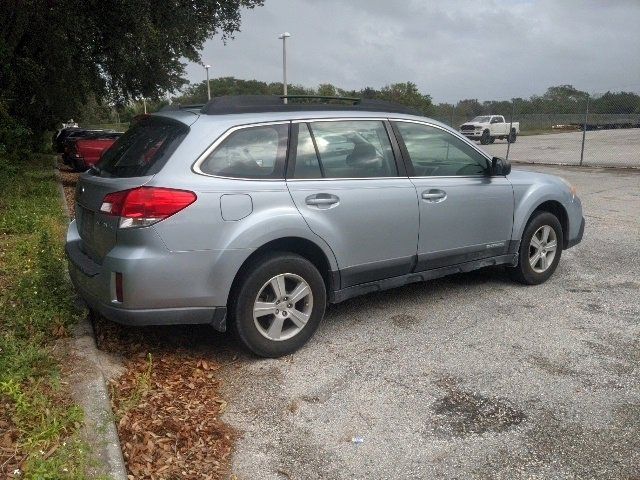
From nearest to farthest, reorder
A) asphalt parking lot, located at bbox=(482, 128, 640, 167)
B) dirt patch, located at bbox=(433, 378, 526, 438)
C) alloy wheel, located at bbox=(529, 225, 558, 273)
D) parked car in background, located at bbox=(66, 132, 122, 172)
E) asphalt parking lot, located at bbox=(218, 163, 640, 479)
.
→ 1. asphalt parking lot, located at bbox=(218, 163, 640, 479)
2. dirt patch, located at bbox=(433, 378, 526, 438)
3. alloy wheel, located at bbox=(529, 225, 558, 273)
4. parked car in background, located at bbox=(66, 132, 122, 172)
5. asphalt parking lot, located at bbox=(482, 128, 640, 167)

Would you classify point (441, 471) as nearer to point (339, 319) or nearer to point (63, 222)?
point (339, 319)

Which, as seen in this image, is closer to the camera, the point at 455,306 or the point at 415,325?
the point at 415,325

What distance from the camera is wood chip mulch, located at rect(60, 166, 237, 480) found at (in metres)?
3.04

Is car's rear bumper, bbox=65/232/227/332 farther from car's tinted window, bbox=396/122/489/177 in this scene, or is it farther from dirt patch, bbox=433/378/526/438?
car's tinted window, bbox=396/122/489/177

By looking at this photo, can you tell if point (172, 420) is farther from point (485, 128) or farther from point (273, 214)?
point (485, 128)

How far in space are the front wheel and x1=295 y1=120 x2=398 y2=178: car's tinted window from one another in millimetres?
1752

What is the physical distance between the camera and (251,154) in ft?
13.7

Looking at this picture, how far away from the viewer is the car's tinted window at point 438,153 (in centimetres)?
499

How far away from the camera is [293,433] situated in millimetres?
3395

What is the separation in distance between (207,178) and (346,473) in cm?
193

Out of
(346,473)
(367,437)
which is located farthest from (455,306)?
(346,473)

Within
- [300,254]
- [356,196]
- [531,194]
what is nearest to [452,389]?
[300,254]

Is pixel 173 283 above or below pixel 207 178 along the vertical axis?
below

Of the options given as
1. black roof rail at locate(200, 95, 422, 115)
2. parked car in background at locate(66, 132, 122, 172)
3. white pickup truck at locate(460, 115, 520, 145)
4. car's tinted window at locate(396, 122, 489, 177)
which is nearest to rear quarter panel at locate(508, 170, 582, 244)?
car's tinted window at locate(396, 122, 489, 177)
